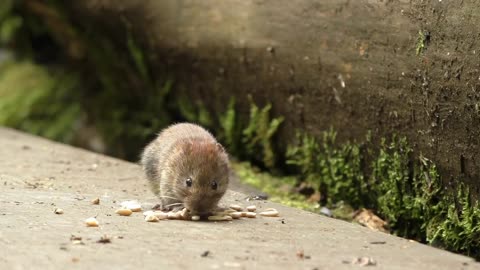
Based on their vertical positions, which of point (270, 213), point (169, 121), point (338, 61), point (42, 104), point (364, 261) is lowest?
point (42, 104)

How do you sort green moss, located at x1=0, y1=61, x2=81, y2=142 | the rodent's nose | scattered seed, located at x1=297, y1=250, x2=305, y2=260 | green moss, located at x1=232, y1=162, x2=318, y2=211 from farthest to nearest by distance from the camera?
green moss, located at x1=0, y1=61, x2=81, y2=142 → green moss, located at x1=232, y1=162, x2=318, y2=211 → the rodent's nose → scattered seed, located at x1=297, y1=250, x2=305, y2=260

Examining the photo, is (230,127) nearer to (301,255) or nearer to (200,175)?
(200,175)

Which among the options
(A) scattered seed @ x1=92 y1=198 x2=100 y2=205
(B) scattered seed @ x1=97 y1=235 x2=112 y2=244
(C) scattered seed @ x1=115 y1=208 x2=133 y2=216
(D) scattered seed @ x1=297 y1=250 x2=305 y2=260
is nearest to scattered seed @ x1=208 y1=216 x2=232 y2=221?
(C) scattered seed @ x1=115 y1=208 x2=133 y2=216

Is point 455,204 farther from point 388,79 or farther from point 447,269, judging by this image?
point 447,269

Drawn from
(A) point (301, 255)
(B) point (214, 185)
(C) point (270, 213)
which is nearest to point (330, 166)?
(C) point (270, 213)

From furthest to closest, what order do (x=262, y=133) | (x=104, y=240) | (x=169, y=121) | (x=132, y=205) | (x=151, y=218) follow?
(x=169, y=121)
(x=262, y=133)
(x=132, y=205)
(x=151, y=218)
(x=104, y=240)

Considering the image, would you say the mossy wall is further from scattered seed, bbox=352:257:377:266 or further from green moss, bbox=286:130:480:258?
scattered seed, bbox=352:257:377:266

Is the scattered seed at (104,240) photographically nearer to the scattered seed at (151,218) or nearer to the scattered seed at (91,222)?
the scattered seed at (91,222)
